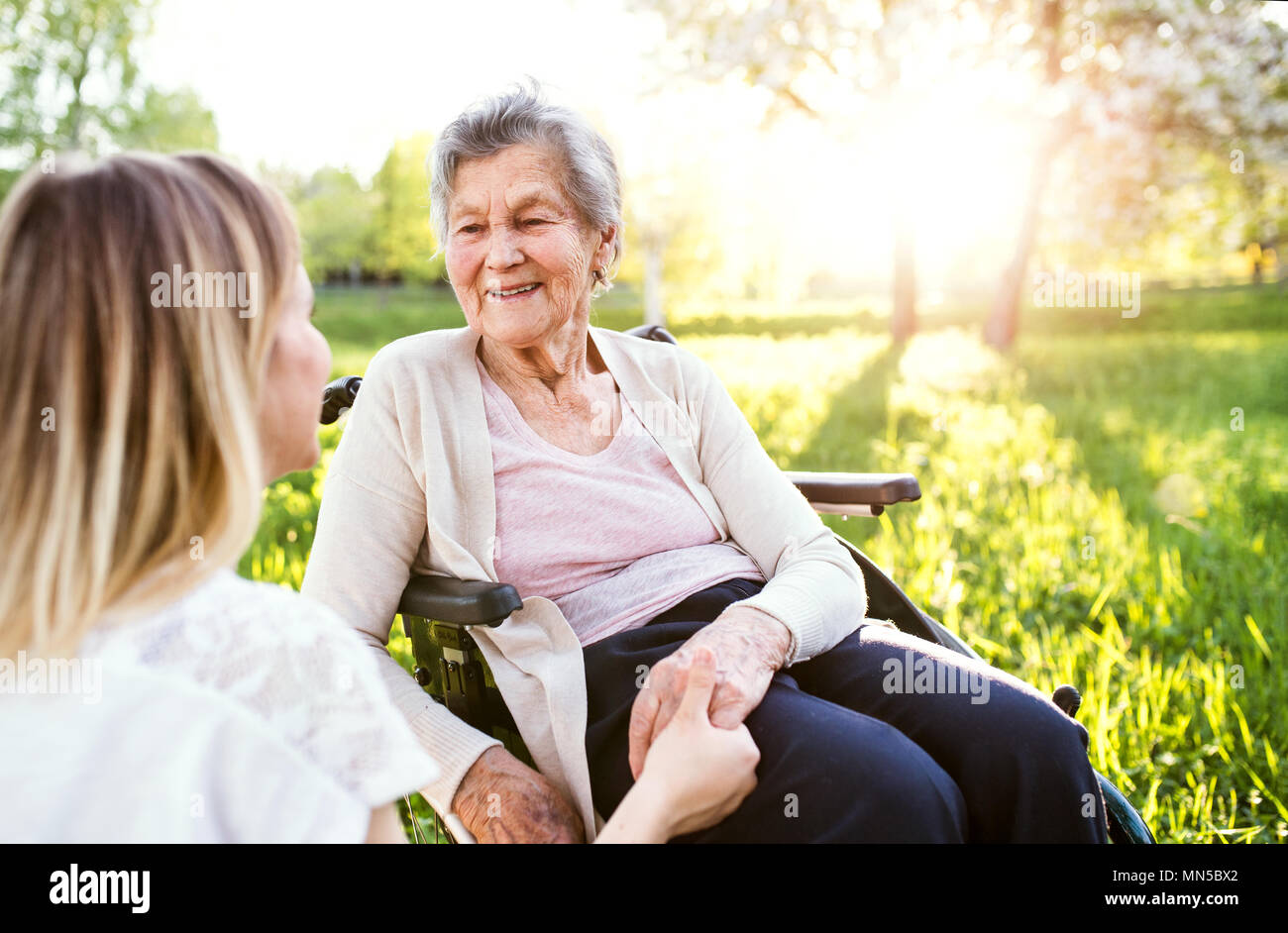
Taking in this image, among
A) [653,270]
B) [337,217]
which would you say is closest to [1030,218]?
[653,270]

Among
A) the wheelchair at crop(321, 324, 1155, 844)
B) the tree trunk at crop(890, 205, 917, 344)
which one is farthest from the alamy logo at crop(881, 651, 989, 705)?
the tree trunk at crop(890, 205, 917, 344)

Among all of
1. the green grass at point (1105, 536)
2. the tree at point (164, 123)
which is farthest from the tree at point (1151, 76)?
the tree at point (164, 123)

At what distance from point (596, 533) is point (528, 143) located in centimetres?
76

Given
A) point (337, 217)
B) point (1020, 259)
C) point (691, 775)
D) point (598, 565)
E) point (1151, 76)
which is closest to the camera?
point (691, 775)

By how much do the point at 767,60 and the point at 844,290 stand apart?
40534mm

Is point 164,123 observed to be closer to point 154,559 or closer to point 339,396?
point 339,396

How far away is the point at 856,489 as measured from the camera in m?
2.22

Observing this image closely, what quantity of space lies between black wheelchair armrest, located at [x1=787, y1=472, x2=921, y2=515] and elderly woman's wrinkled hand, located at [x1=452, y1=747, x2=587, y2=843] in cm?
97

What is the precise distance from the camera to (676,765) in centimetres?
139

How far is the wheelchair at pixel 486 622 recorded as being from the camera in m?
1.54

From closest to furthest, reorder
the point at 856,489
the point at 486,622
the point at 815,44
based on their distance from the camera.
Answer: the point at 486,622 → the point at 856,489 → the point at 815,44

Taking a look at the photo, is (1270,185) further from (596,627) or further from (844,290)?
(844,290)
